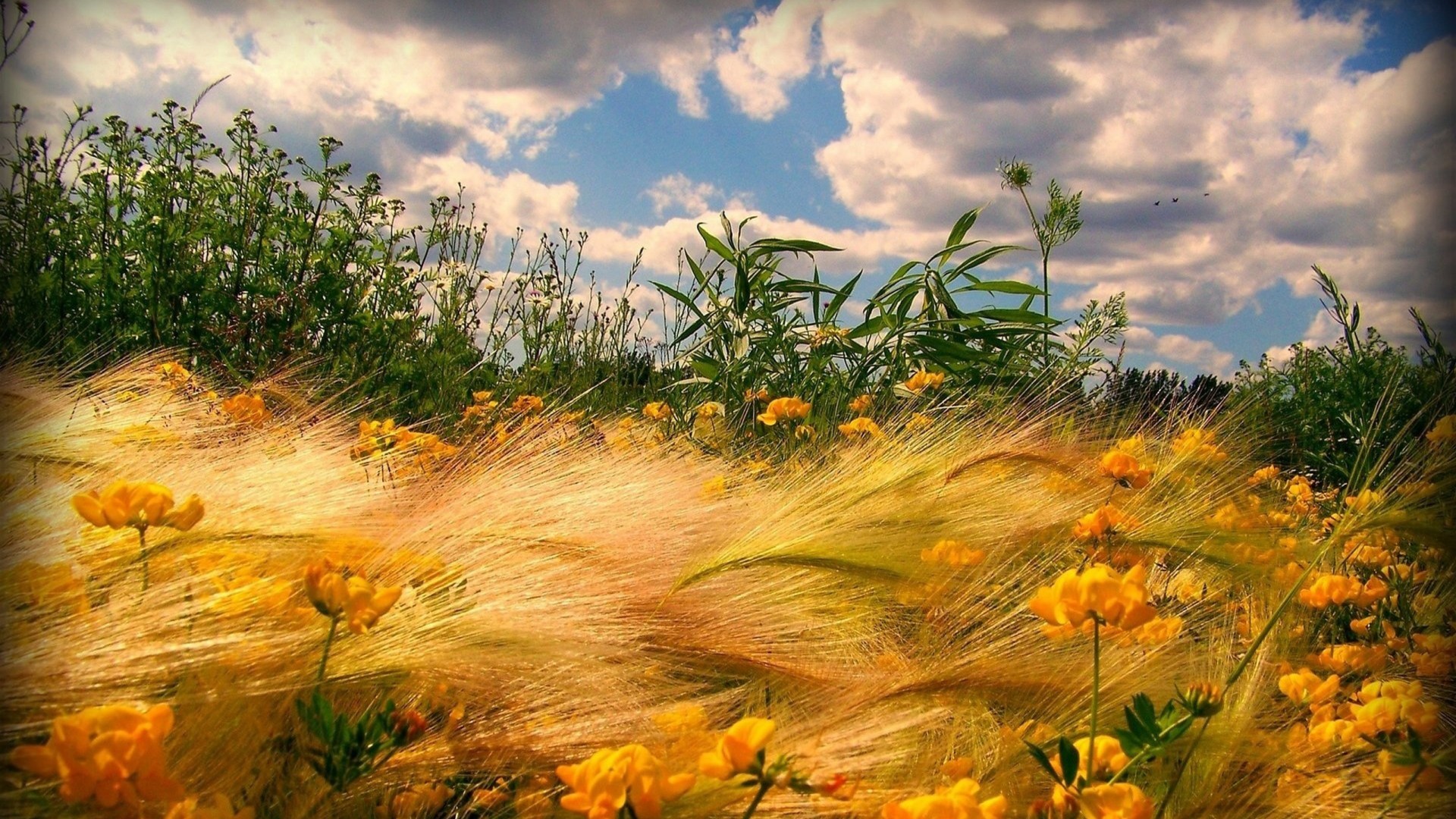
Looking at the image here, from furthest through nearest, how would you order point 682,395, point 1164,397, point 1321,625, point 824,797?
point 682,395, point 1164,397, point 1321,625, point 824,797

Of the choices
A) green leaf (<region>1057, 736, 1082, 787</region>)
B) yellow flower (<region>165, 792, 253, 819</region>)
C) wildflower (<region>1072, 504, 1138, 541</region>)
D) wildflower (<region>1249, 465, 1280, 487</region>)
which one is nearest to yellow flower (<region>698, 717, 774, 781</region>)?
green leaf (<region>1057, 736, 1082, 787</region>)

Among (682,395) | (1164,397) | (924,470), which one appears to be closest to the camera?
(924,470)

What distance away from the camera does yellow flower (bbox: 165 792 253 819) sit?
71 cm

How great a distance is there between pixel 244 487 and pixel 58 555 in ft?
1.01

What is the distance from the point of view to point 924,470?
1.50 meters

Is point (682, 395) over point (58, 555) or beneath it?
over

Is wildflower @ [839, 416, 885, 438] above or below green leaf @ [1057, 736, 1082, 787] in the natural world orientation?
above

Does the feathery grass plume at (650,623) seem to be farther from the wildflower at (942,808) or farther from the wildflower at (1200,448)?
the wildflower at (1200,448)

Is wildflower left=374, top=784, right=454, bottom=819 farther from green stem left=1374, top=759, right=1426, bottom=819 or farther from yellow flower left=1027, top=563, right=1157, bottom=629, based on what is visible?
green stem left=1374, top=759, right=1426, bottom=819

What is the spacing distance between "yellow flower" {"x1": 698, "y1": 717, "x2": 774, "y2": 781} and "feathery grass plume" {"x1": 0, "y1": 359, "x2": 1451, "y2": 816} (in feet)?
0.12

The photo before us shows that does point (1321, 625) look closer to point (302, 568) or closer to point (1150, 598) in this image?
point (1150, 598)

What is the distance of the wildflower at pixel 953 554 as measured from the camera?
4.35 feet

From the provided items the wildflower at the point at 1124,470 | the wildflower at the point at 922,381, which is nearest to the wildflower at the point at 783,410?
the wildflower at the point at 922,381

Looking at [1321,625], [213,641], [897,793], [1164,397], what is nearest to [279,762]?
[213,641]
